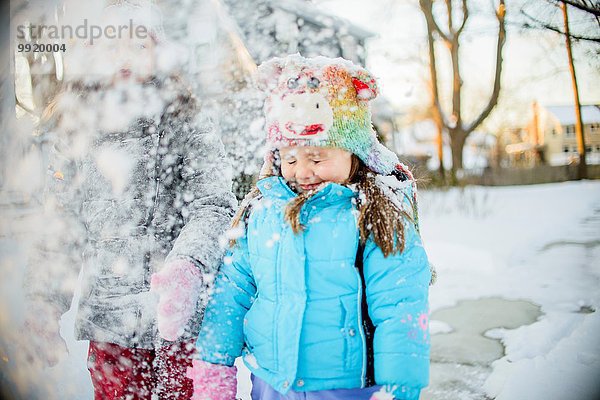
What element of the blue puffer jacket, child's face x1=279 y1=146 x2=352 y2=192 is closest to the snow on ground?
the blue puffer jacket

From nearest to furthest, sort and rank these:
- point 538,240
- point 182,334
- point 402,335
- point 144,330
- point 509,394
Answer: point 402,335, point 182,334, point 144,330, point 509,394, point 538,240

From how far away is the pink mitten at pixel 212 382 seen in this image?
4.73 ft

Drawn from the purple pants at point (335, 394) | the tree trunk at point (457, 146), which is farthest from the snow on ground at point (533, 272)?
the purple pants at point (335, 394)

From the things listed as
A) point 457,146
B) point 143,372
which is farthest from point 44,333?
point 457,146

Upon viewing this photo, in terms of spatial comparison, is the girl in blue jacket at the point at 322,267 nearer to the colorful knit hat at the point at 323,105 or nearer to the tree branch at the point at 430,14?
the colorful knit hat at the point at 323,105

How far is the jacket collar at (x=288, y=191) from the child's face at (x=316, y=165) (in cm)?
6

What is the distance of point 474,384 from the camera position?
9.09 ft

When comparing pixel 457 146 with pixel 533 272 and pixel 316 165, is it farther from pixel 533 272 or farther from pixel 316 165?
pixel 316 165

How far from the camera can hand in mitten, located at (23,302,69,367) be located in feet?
5.85

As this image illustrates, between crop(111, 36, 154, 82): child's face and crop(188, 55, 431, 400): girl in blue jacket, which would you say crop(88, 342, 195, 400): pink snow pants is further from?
crop(111, 36, 154, 82): child's face

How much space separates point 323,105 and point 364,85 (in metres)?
0.19

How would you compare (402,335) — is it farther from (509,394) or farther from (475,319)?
(475,319)

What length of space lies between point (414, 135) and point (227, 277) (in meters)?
45.2

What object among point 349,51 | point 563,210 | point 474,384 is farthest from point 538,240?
point 349,51
